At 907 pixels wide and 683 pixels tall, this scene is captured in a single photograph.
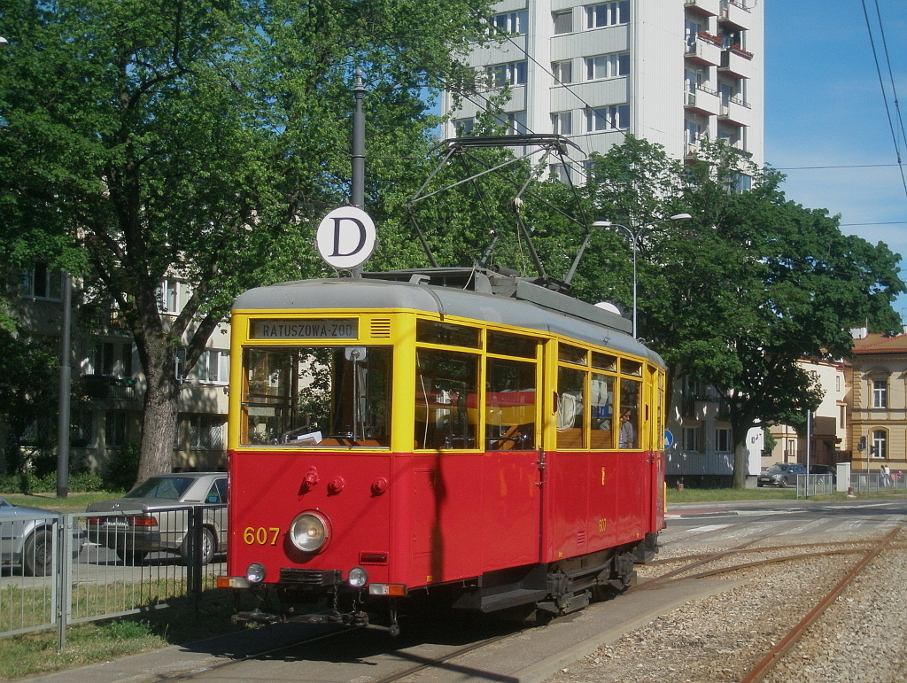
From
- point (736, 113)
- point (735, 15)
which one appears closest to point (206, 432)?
point (736, 113)

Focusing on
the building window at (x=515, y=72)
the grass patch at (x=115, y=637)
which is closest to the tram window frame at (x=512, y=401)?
the grass patch at (x=115, y=637)

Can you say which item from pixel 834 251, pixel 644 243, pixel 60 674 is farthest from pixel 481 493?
pixel 834 251

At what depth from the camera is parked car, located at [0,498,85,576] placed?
859 centimetres

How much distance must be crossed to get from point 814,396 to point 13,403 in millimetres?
33353

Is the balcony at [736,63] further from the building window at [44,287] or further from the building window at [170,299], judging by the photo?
the building window at [44,287]

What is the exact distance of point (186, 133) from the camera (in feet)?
82.1

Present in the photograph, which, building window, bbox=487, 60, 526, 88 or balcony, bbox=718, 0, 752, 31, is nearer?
building window, bbox=487, 60, 526, 88

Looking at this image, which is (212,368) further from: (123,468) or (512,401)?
(512,401)

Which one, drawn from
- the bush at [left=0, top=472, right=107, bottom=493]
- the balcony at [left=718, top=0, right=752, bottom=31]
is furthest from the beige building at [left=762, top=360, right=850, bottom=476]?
the bush at [left=0, top=472, right=107, bottom=493]

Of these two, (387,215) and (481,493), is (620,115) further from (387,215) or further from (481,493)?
(481,493)

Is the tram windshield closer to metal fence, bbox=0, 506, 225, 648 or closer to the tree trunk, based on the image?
metal fence, bbox=0, 506, 225, 648

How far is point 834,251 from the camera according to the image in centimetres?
4856

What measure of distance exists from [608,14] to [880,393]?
35226mm

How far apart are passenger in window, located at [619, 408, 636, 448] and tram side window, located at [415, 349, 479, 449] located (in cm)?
350
